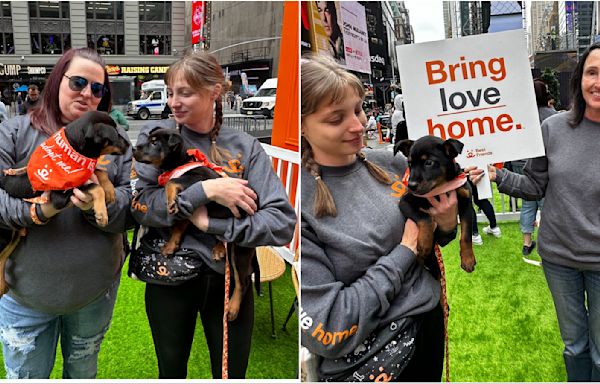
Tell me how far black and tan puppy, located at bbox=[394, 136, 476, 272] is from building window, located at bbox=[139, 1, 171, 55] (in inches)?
37.0

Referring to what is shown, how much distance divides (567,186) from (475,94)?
42 centimetres

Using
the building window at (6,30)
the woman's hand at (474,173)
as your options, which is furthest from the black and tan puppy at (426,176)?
the building window at (6,30)

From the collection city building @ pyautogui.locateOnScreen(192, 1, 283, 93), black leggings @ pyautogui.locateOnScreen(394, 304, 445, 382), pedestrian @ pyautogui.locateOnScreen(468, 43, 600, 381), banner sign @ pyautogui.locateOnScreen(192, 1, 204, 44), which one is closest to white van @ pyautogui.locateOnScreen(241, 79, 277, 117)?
city building @ pyautogui.locateOnScreen(192, 1, 283, 93)

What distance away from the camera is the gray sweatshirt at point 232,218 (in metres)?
1.09

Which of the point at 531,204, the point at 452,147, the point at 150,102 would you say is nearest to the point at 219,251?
the point at 150,102

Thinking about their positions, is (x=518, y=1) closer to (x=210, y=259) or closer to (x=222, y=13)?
(x=222, y=13)

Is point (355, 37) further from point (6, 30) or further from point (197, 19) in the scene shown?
point (6, 30)

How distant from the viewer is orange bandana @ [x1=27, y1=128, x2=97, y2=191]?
1042 mm

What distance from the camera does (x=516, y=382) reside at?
61.4 inches

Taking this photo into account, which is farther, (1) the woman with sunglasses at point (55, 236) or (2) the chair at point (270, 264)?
(2) the chair at point (270, 264)

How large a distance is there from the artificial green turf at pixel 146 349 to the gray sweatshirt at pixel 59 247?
0.27m

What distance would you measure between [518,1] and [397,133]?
0.73 m

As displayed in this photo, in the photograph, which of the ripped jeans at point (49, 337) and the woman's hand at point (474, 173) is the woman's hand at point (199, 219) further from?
the woman's hand at point (474, 173)

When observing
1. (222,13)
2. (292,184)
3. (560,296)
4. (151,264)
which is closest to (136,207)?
(151,264)
